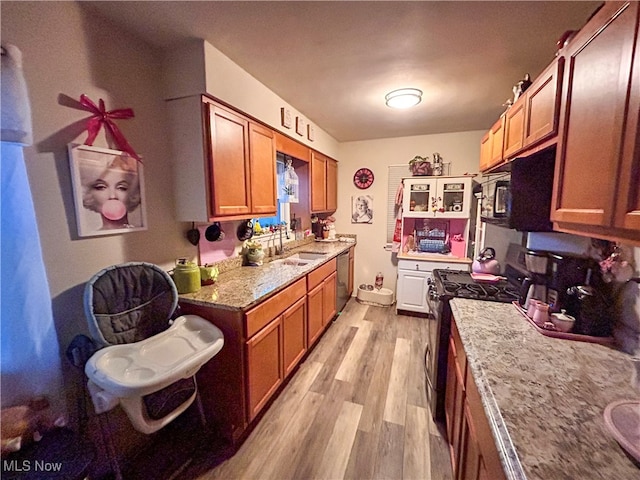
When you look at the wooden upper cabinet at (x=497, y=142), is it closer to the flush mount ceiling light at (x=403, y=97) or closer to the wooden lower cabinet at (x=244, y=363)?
the flush mount ceiling light at (x=403, y=97)

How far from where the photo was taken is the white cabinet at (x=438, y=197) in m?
3.44

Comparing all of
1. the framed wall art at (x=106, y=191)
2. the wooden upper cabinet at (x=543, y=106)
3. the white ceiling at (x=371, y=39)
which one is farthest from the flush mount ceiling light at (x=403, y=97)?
the framed wall art at (x=106, y=191)

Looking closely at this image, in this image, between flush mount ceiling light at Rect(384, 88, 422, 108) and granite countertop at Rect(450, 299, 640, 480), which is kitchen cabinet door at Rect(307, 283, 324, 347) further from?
flush mount ceiling light at Rect(384, 88, 422, 108)

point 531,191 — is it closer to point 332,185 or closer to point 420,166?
point 420,166

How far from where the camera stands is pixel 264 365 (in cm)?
189

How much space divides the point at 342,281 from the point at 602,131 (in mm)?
3005

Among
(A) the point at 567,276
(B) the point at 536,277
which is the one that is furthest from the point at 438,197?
(A) the point at 567,276

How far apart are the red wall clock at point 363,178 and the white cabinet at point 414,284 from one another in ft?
4.47

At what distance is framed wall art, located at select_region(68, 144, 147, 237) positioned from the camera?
1.38 metres

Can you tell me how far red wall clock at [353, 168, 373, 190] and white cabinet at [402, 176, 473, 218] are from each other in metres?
0.66

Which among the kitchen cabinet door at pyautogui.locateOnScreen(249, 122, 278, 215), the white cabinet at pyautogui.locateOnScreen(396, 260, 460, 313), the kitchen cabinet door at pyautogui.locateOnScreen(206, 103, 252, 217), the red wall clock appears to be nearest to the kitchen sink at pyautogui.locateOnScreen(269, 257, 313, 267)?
the kitchen cabinet door at pyautogui.locateOnScreen(249, 122, 278, 215)

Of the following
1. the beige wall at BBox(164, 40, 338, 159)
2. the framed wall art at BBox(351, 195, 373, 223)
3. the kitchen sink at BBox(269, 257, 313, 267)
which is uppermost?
the beige wall at BBox(164, 40, 338, 159)

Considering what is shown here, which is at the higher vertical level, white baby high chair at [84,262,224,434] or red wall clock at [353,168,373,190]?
red wall clock at [353,168,373,190]

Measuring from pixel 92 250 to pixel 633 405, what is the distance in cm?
230
